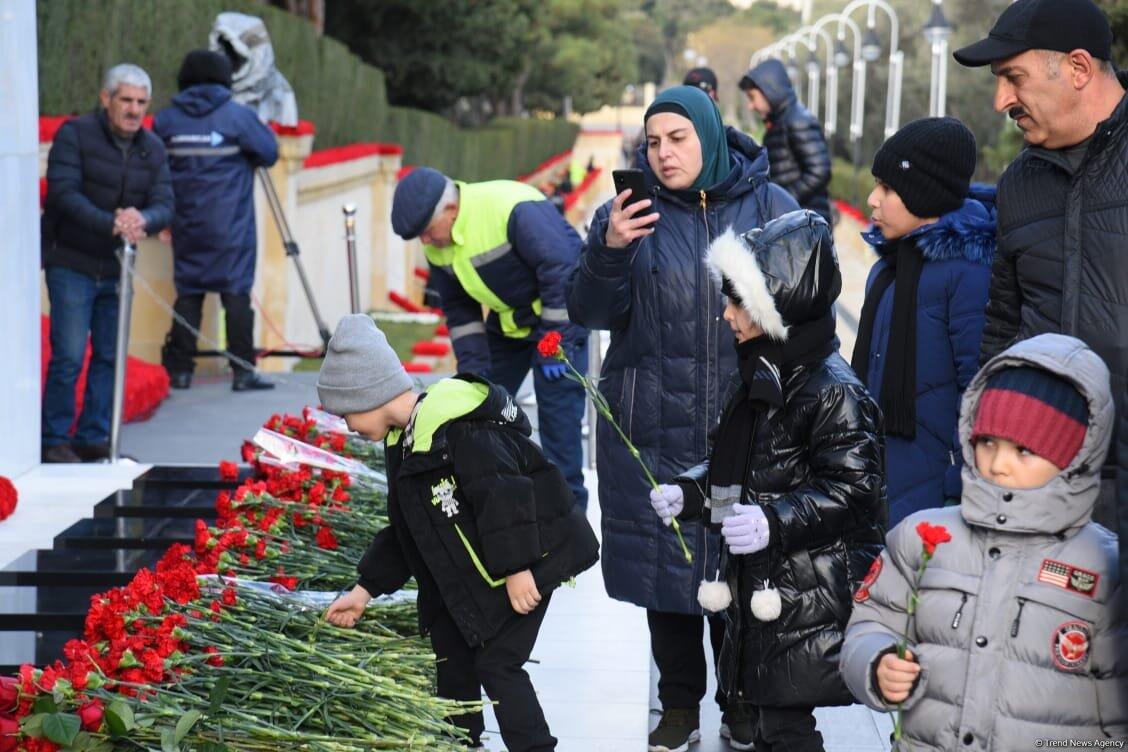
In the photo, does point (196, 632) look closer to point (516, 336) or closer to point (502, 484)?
point (502, 484)

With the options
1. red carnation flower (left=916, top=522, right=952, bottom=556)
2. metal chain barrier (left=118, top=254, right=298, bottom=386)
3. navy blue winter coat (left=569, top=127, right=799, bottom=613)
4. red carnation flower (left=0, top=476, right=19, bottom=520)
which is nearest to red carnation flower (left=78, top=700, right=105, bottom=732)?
navy blue winter coat (left=569, top=127, right=799, bottom=613)

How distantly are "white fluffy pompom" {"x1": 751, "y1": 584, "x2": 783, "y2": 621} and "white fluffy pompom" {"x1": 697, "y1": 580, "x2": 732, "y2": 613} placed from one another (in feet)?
0.24

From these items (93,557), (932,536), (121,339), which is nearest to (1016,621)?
(932,536)

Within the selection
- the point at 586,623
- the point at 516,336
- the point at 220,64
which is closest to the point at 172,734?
the point at 586,623

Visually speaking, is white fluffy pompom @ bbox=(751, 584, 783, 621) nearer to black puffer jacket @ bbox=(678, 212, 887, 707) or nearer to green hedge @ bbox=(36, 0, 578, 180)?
black puffer jacket @ bbox=(678, 212, 887, 707)

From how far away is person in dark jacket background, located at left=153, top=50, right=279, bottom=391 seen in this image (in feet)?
34.5

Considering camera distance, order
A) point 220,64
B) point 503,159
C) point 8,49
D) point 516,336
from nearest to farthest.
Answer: point 516,336
point 8,49
point 220,64
point 503,159

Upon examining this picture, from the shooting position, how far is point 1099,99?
12.7 feet

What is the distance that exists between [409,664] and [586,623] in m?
1.57

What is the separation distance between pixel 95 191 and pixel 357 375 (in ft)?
16.5

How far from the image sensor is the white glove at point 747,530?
135 inches

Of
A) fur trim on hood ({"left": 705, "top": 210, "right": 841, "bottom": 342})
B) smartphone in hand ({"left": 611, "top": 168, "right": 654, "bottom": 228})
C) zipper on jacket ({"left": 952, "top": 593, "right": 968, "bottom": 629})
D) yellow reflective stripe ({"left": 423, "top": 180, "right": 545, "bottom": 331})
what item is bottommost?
zipper on jacket ({"left": 952, "top": 593, "right": 968, "bottom": 629})

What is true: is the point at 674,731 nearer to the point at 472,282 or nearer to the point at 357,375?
the point at 357,375

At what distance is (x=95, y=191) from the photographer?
27.8 ft
